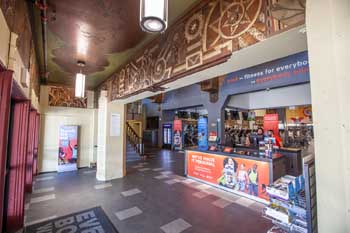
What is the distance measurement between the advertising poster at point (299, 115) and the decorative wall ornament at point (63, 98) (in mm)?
12492

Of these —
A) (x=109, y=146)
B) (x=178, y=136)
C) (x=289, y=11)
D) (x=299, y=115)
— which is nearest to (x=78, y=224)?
(x=109, y=146)

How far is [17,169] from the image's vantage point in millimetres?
2395

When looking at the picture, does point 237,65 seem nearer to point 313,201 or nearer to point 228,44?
point 228,44

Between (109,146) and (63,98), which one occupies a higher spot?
(63,98)

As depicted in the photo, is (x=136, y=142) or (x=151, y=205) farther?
(x=136, y=142)

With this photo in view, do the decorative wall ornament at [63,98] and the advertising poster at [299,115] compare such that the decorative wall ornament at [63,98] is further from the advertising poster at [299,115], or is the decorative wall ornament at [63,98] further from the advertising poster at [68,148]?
the advertising poster at [299,115]

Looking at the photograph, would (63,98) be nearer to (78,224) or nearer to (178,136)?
(78,224)

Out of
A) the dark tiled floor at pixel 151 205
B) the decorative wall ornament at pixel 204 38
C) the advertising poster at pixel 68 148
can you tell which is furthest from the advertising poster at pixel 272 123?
the advertising poster at pixel 68 148

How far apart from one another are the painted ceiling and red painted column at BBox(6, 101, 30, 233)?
1.24m

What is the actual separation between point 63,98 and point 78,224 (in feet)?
16.5

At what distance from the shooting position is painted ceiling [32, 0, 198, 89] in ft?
6.06

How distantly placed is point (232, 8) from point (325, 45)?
0.82 m

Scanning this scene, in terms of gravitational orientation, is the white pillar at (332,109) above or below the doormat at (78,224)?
above

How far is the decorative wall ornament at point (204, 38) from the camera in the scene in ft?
3.87
